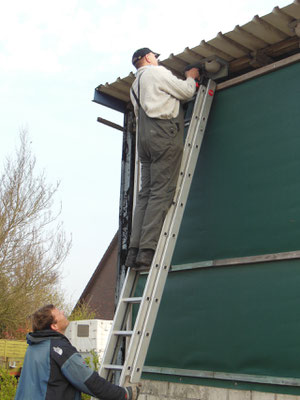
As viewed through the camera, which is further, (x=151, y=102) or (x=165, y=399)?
(x=165, y=399)

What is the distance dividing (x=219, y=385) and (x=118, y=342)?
119 centimetres

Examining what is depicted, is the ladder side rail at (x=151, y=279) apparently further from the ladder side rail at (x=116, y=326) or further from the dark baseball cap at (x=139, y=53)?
the dark baseball cap at (x=139, y=53)

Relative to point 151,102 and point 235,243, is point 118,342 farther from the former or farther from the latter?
point 151,102

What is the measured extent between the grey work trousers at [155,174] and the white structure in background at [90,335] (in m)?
9.42

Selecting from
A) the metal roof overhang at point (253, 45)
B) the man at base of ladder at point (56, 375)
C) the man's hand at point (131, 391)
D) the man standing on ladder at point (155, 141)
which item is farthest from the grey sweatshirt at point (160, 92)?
the man's hand at point (131, 391)

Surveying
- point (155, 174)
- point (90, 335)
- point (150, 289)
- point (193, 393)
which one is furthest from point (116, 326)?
point (90, 335)

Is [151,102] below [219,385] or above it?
above

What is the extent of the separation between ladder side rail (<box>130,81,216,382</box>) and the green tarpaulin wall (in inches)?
8.8

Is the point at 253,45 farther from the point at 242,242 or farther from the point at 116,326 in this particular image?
the point at 116,326

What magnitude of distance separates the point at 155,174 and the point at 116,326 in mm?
1517

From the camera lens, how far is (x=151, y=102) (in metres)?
5.46

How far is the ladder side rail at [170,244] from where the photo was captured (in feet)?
15.0

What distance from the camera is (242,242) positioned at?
560 centimetres

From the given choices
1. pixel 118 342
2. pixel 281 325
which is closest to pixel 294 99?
pixel 281 325
